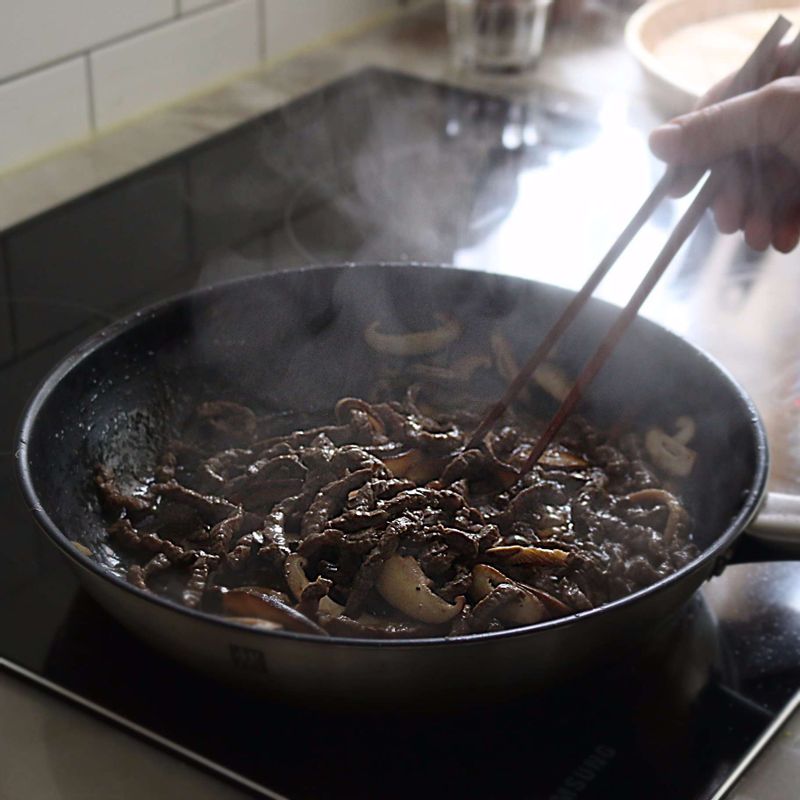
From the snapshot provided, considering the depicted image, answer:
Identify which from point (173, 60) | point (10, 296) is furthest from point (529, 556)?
point (173, 60)

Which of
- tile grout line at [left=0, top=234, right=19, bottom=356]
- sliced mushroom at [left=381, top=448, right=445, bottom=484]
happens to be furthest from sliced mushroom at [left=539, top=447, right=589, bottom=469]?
tile grout line at [left=0, top=234, right=19, bottom=356]

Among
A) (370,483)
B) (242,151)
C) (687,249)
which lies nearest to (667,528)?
(370,483)

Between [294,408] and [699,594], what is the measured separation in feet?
1.43

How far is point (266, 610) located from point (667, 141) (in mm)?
549

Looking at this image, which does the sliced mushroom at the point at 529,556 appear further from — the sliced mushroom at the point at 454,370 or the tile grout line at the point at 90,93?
the tile grout line at the point at 90,93

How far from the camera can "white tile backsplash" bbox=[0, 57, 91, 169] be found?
1.49 metres

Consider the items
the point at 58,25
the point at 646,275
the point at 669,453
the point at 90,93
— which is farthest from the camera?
the point at 90,93

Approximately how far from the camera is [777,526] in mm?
877

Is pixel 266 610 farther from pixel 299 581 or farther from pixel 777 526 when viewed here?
pixel 777 526

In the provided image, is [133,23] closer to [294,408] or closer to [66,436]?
[294,408]

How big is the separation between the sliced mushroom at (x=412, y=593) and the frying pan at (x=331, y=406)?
115mm

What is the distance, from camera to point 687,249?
152cm

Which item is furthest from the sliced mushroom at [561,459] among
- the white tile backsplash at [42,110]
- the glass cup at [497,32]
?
the glass cup at [497,32]

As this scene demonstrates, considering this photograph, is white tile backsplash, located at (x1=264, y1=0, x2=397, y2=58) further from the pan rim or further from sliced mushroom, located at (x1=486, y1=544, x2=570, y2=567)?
sliced mushroom, located at (x1=486, y1=544, x2=570, y2=567)
